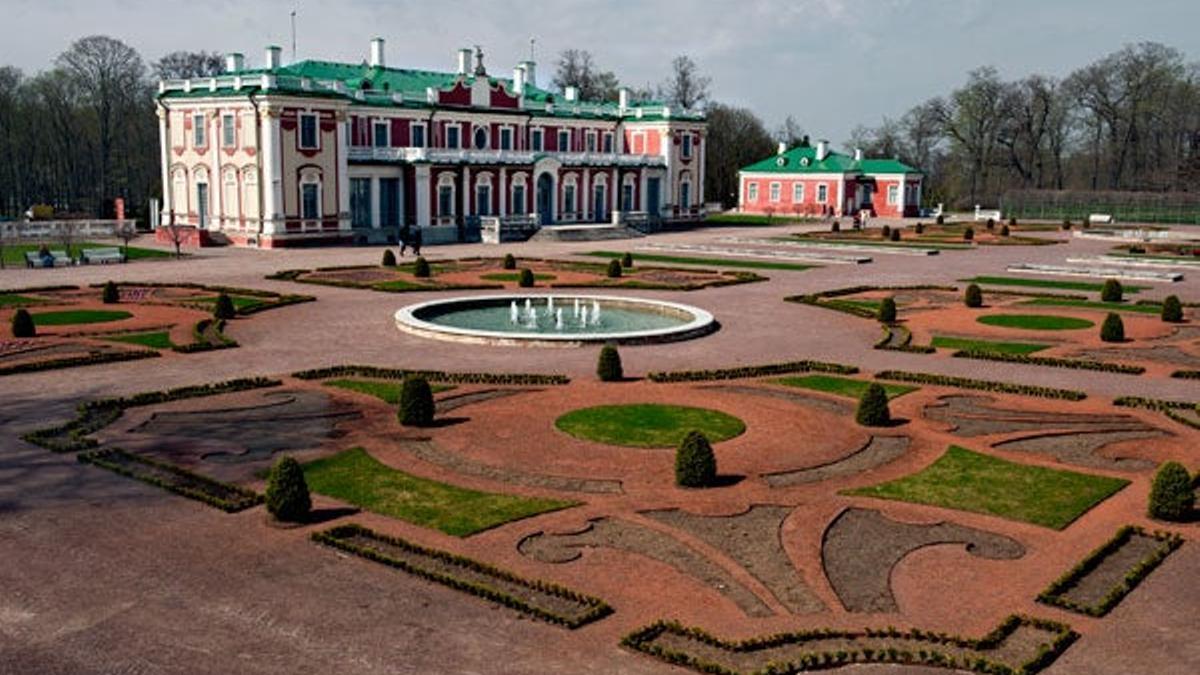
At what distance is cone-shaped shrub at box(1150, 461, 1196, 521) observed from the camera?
14219mm

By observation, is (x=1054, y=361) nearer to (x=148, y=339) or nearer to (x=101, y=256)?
(x=148, y=339)

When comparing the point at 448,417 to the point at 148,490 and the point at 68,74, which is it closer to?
the point at 148,490

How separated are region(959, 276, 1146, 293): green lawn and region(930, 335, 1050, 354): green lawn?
15530 millimetres

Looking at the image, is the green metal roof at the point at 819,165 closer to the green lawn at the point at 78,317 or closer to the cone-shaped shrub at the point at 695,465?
the green lawn at the point at 78,317

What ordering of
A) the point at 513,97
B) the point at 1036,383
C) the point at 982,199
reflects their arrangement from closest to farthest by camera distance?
1. the point at 1036,383
2. the point at 513,97
3. the point at 982,199

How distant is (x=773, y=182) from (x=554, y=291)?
65169 millimetres

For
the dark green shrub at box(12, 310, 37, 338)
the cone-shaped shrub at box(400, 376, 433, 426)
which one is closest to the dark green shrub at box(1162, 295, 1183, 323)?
the cone-shaped shrub at box(400, 376, 433, 426)

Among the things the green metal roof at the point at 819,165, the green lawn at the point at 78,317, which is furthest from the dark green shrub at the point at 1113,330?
the green metal roof at the point at 819,165

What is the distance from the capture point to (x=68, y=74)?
85.4 m

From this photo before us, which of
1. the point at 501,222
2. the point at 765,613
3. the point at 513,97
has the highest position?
the point at 513,97

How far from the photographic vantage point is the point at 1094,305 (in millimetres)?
36469

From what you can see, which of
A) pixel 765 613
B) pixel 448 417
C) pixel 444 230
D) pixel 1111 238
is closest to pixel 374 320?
pixel 448 417

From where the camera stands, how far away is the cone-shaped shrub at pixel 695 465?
1549cm

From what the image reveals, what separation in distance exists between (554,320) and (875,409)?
47.7 feet
